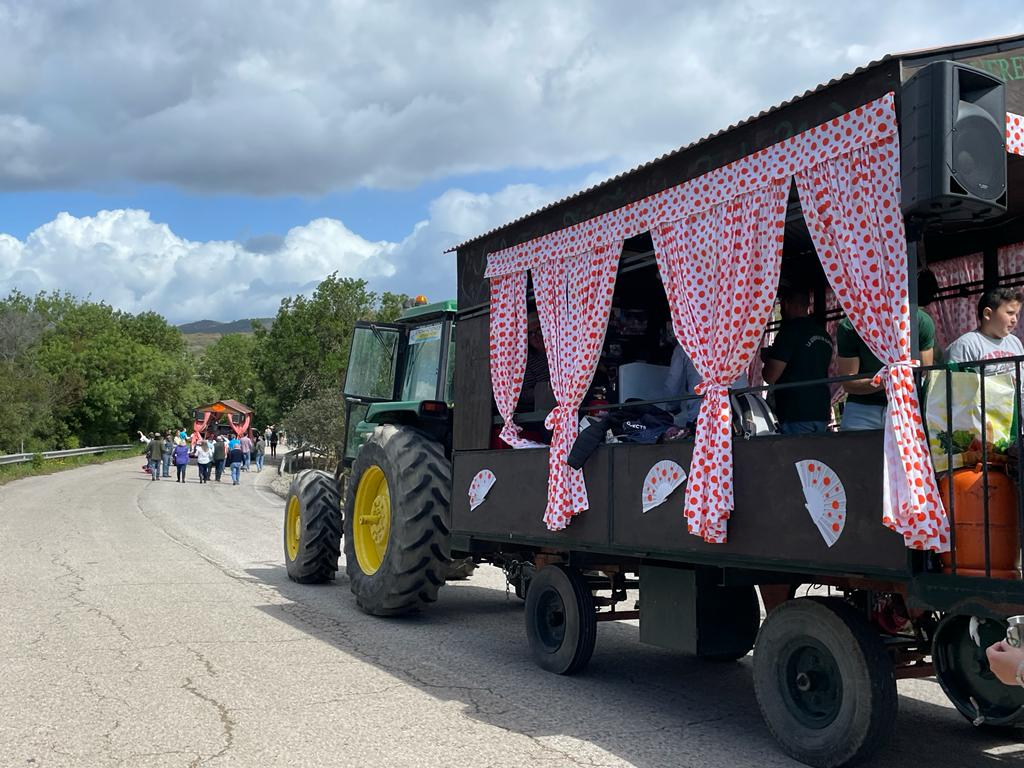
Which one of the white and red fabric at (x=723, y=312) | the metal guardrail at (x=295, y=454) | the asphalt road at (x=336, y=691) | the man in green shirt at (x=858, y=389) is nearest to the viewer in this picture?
the asphalt road at (x=336, y=691)

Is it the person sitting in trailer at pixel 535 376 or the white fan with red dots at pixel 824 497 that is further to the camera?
the person sitting in trailer at pixel 535 376

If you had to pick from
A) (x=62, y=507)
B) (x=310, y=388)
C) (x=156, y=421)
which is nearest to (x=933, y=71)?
(x=62, y=507)

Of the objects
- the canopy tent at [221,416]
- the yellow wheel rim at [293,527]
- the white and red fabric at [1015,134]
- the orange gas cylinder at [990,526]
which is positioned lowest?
the yellow wheel rim at [293,527]

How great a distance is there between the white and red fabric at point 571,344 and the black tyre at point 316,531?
174 inches

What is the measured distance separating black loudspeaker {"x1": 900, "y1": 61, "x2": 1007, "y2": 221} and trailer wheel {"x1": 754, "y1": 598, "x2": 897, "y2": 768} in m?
1.98

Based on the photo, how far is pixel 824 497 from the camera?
454cm

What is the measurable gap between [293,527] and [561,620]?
16.6ft

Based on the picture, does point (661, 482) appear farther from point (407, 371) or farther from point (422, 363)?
point (407, 371)

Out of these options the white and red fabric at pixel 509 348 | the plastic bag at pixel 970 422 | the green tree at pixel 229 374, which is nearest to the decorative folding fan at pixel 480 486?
the white and red fabric at pixel 509 348

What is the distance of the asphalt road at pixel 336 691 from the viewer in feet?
15.9

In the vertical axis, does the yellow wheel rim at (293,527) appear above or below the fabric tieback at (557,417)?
below

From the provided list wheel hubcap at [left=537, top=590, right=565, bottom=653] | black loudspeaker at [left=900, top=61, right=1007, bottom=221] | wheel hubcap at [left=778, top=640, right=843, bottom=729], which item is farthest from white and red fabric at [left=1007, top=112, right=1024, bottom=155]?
wheel hubcap at [left=537, top=590, right=565, bottom=653]

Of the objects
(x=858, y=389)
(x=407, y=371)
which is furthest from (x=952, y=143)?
(x=407, y=371)

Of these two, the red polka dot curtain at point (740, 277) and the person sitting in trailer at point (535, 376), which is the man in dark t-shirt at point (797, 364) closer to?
the red polka dot curtain at point (740, 277)
